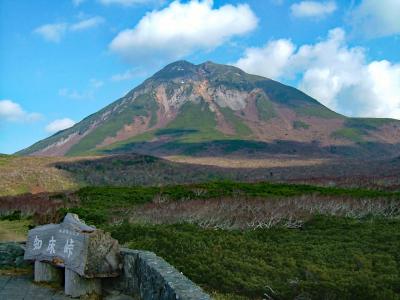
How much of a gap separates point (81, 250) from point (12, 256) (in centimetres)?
301

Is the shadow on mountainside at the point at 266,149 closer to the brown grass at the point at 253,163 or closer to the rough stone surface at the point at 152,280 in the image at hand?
the brown grass at the point at 253,163

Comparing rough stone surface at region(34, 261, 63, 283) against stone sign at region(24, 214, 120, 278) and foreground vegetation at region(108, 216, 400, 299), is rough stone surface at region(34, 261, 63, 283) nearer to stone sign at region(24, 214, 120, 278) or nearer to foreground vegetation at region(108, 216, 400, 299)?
stone sign at region(24, 214, 120, 278)

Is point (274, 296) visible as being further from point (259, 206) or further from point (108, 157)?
point (108, 157)

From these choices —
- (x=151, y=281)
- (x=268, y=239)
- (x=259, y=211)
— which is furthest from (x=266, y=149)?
(x=151, y=281)

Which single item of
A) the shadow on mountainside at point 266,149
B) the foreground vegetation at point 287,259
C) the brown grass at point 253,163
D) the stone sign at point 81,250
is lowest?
the foreground vegetation at point 287,259

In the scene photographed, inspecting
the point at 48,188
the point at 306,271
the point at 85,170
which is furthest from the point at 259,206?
the point at 85,170

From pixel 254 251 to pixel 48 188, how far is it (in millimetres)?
49751

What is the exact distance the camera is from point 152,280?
8.41 metres

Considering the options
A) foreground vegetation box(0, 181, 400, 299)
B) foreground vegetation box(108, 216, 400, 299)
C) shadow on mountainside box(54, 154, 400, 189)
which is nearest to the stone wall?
foreground vegetation box(0, 181, 400, 299)

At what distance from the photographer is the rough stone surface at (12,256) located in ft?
38.0

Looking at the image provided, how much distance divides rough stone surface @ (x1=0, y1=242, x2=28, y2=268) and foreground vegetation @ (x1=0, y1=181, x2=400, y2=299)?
416cm

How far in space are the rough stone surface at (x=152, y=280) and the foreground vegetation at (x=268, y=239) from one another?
2482mm

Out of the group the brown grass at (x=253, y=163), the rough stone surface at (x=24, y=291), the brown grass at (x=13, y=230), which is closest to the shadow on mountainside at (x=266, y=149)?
the brown grass at (x=253, y=163)

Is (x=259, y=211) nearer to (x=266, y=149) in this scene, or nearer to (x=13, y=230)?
(x=13, y=230)
